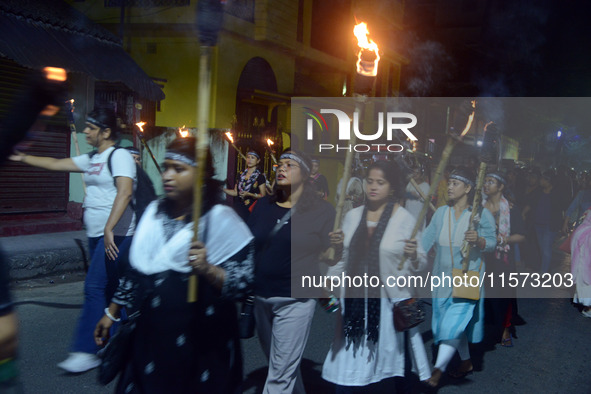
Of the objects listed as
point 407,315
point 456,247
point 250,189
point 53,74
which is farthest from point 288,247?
point 250,189

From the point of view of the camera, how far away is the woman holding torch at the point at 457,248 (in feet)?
16.1

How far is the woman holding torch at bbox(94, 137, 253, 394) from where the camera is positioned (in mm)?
2617

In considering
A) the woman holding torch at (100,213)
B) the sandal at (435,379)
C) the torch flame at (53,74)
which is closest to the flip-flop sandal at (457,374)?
the sandal at (435,379)

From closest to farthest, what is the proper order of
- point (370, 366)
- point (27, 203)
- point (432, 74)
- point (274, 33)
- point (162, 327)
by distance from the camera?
point (162, 327) → point (370, 366) → point (27, 203) → point (274, 33) → point (432, 74)

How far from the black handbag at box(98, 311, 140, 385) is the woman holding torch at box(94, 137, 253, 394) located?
27mm

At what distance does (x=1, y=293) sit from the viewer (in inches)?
73.5

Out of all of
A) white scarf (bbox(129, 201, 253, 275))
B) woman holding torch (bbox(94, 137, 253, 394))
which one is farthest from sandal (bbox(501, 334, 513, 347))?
white scarf (bbox(129, 201, 253, 275))

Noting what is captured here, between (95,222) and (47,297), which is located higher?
(95,222)

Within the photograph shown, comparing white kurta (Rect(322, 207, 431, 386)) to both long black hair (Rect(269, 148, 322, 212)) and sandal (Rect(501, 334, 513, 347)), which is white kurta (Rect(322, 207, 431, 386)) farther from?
sandal (Rect(501, 334, 513, 347))

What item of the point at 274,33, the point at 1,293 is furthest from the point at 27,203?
the point at 1,293

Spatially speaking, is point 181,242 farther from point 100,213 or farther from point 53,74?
point 100,213

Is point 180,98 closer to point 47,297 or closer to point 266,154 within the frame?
point 266,154

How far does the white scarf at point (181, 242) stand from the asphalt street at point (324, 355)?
195cm

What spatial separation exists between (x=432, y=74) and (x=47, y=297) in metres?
26.4
